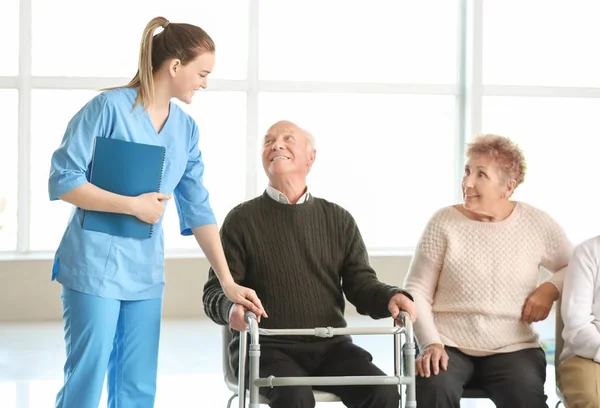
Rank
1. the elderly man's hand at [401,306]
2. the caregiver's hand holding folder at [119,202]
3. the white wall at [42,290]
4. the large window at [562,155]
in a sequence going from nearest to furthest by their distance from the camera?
the caregiver's hand holding folder at [119,202]
the elderly man's hand at [401,306]
the white wall at [42,290]
the large window at [562,155]

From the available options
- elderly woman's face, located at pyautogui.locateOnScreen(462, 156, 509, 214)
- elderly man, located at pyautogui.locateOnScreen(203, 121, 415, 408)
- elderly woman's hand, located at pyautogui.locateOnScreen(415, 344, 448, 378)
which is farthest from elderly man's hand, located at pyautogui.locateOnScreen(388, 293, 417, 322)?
elderly woman's face, located at pyautogui.locateOnScreen(462, 156, 509, 214)

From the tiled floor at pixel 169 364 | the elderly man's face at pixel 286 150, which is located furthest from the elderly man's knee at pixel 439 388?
the tiled floor at pixel 169 364

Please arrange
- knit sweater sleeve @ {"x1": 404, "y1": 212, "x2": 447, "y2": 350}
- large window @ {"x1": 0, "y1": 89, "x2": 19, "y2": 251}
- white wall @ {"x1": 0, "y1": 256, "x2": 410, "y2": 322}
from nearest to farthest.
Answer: knit sweater sleeve @ {"x1": 404, "y1": 212, "x2": 447, "y2": 350}
white wall @ {"x1": 0, "y1": 256, "x2": 410, "y2": 322}
large window @ {"x1": 0, "y1": 89, "x2": 19, "y2": 251}

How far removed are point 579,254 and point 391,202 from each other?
4.07m

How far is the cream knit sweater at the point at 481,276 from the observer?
252cm

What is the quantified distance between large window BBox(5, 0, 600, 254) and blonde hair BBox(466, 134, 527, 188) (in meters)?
Result: 3.63

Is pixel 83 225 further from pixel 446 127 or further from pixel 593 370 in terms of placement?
pixel 446 127

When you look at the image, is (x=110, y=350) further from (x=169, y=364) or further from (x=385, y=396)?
(x=169, y=364)

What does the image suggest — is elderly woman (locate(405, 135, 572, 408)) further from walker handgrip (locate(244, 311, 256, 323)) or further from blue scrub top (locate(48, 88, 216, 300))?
blue scrub top (locate(48, 88, 216, 300))

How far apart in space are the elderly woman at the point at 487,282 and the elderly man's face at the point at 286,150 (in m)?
0.44

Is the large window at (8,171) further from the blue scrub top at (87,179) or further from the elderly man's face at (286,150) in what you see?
the blue scrub top at (87,179)

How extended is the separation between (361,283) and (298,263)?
0.20 meters

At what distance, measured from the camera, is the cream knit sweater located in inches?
99.3

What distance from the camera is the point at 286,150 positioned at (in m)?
2.63
